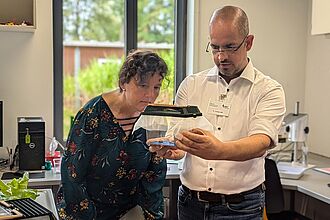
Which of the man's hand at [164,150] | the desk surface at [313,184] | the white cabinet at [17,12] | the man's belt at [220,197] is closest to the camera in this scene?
the man's hand at [164,150]

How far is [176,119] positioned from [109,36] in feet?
7.55

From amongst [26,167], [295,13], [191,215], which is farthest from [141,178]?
[295,13]

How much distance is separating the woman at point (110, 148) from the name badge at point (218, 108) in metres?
0.27

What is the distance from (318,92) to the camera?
3.72 meters

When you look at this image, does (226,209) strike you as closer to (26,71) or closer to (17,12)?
(26,71)

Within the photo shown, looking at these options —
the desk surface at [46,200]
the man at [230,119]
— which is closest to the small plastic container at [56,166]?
the desk surface at [46,200]

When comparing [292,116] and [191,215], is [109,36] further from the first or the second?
[191,215]

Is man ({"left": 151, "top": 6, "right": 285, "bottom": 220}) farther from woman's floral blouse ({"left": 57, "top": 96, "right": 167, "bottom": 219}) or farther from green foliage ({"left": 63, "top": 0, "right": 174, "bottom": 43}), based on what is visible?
green foliage ({"left": 63, "top": 0, "right": 174, "bottom": 43})

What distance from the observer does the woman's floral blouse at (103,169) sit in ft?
5.88

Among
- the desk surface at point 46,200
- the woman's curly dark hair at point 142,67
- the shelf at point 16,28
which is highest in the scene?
the shelf at point 16,28

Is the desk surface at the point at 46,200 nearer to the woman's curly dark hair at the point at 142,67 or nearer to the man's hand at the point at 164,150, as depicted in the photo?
the man's hand at the point at 164,150

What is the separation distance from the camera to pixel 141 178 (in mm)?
1937

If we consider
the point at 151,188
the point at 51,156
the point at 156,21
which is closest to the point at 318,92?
the point at 156,21

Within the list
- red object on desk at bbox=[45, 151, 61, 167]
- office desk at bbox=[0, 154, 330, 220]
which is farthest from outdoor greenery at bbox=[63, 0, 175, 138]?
office desk at bbox=[0, 154, 330, 220]
